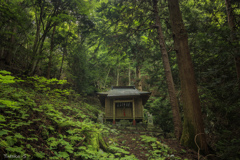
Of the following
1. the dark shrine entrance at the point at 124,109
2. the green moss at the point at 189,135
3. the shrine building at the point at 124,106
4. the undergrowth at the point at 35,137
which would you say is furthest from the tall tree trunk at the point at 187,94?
the dark shrine entrance at the point at 124,109

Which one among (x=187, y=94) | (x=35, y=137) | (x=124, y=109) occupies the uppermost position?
(x=187, y=94)

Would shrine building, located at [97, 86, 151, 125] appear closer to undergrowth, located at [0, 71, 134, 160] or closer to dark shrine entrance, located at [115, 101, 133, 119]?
dark shrine entrance, located at [115, 101, 133, 119]

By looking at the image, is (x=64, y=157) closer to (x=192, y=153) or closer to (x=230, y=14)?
(x=192, y=153)

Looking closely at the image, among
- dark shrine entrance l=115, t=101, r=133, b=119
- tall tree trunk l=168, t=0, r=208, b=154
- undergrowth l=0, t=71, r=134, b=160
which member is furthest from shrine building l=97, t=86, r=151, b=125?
undergrowth l=0, t=71, r=134, b=160

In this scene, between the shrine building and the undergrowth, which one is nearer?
the undergrowth

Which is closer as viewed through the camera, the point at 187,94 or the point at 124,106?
the point at 187,94

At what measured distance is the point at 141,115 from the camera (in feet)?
35.8

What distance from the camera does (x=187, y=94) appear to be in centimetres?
441

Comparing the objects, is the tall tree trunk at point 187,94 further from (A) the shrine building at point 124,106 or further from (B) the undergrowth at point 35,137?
(A) the shrine building at point 124,106

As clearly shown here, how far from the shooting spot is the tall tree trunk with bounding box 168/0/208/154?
410 cm

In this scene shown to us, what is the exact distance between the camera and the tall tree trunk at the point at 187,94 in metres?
4.10

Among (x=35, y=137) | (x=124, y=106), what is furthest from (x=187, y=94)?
(x=124, y=106)

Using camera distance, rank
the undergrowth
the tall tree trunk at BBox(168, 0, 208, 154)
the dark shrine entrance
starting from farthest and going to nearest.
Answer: the dark shrine entrance < the tall tree trunk at BBox(168, 0, 208, 154) < the undergrowth

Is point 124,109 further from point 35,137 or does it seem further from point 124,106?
point 35,137
